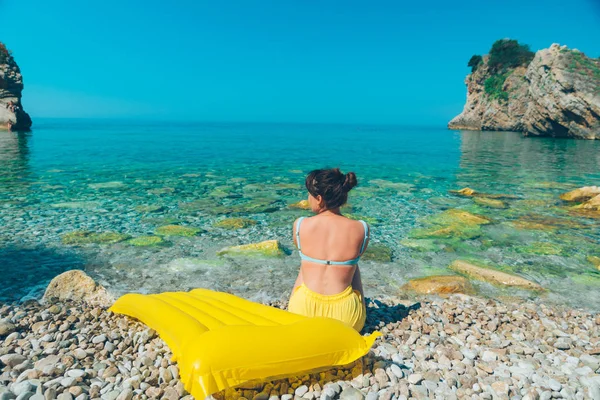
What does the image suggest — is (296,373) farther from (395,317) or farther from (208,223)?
(208,223)

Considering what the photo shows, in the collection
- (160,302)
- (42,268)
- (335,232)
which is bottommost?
(42,268)

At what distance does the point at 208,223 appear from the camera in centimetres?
1043

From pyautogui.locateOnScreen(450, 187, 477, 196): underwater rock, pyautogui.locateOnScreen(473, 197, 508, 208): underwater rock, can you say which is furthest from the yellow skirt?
pyautogui.locateOnScreen(450, 187, 477, 196): underwater rock

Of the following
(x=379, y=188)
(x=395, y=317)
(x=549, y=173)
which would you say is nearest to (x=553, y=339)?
(x=395, y=317)

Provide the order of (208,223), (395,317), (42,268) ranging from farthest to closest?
(208,223)
(42,268)
(395,317)

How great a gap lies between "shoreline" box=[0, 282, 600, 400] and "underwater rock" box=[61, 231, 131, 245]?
3252 mm

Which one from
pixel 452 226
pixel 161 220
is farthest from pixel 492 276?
pixel 161 220

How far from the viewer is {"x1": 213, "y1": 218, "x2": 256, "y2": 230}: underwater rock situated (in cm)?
1009

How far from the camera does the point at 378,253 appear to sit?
8.37 meters

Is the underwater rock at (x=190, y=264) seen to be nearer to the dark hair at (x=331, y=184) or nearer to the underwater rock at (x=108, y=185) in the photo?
the dark hair at (x=331, y=184)

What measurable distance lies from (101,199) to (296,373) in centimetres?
1141

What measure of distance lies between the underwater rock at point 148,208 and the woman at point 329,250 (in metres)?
8.33

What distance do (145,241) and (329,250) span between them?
5834 mm

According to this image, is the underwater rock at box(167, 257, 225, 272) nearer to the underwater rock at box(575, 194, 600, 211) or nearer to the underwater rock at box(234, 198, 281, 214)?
the underwater rock at box(234, 198, 281, 214)
